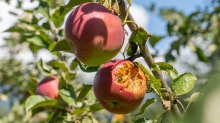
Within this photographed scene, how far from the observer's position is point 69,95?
4.00 feet

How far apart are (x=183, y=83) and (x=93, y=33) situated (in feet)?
1.45

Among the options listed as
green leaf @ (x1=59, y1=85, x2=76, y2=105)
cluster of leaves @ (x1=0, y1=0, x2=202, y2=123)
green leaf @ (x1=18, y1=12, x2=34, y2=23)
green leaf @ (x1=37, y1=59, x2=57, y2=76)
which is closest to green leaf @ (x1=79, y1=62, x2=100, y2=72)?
cluster of leaves @ (x1=0, y1=0, x2=202, y2=123)

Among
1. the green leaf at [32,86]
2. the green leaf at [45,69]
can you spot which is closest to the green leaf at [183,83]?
the green leaf at [45,69]

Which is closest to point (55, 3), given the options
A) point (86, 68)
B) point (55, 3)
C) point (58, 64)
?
point (55, 3)

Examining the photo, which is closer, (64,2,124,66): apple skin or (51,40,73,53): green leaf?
(64,2,124,66): apple skin

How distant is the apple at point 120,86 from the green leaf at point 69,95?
43 cm

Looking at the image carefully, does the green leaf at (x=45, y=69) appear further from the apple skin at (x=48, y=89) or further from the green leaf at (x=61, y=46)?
the green leaf at (x=61, y=46)

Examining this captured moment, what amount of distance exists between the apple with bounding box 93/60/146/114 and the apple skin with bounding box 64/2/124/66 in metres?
0.11

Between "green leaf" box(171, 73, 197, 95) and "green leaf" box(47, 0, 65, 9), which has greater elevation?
"green leaf" box(47, 0, 65, 9)

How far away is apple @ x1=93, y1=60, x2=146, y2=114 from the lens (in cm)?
75

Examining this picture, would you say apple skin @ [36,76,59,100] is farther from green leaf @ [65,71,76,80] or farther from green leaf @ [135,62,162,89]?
green leaf @ [135,62,162,89]

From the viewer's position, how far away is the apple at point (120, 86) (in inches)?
29.4

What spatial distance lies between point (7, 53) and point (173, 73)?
307cm

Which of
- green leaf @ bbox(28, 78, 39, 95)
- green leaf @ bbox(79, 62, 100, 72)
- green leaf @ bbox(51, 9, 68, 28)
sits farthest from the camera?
green leaf @ bbox(28, 78, 39, 95)
